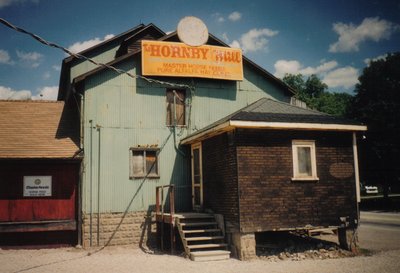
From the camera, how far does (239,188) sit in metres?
10.7

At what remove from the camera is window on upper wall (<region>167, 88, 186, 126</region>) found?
15233mm

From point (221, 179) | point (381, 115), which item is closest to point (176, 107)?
point (221, 179)

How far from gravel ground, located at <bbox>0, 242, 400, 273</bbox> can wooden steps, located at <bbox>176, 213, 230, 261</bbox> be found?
0.35 meters

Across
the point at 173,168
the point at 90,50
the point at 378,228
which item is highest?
the point at 90,50

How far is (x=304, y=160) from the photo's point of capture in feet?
38.0

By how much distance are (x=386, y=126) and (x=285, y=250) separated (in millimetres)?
22371

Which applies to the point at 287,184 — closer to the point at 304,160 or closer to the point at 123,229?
the point at 304,160

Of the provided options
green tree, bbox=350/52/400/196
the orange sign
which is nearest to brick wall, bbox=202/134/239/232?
the orange sign

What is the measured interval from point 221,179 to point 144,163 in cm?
397

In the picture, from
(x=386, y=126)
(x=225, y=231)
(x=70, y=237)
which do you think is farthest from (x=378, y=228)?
(x=386, y=126)

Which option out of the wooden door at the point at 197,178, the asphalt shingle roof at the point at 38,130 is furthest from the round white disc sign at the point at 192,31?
the asphalt shingle roof at the point at 38,130

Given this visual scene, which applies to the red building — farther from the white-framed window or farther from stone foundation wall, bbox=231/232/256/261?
the white-framed window

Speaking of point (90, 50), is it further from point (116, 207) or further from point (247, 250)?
point (247, 250)

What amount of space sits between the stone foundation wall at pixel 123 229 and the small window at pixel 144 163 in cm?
155
